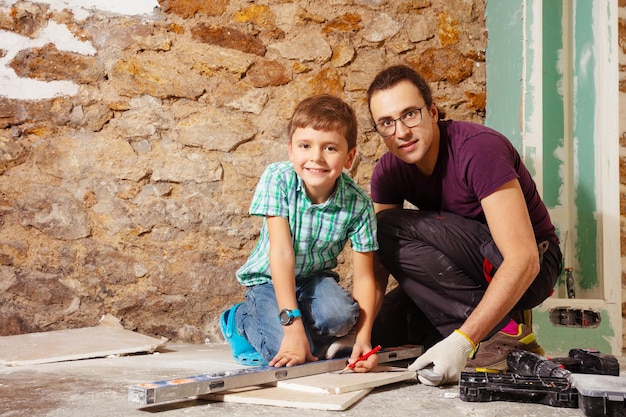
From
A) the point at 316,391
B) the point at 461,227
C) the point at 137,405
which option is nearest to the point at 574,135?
the point at 461,227

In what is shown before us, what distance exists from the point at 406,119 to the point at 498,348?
2.34ft

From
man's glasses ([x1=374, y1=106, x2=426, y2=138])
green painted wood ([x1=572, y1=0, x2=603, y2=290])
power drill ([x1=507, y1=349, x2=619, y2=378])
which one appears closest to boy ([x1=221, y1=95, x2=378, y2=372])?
man's glasses ([x1=374, y1=106, x2=426, y2=138])

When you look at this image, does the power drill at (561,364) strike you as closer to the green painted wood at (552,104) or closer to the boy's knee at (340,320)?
the boy's knee at (340,320)

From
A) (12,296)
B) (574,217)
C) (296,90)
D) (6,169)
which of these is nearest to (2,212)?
(6,169)

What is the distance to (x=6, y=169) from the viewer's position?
2443 millimetres

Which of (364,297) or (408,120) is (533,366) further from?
(408,120)

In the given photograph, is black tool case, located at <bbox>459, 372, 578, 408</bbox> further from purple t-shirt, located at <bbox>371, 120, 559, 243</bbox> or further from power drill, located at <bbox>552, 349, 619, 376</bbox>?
purple t-shirt, located at <bbox>371, 120, 559, 243</bbox>

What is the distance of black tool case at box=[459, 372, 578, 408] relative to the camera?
1.36m

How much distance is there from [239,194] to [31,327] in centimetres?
97

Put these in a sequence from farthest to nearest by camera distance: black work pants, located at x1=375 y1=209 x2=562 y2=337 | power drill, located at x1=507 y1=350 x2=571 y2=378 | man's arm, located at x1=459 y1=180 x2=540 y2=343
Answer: black work pants, located at x1=375 y1=209 x2=562 y2=337 < man's arm, located at x1=459 y1=180 x2=540 y2=343 < power drill, located at x1=507 y1=350 x2=571 y2=378

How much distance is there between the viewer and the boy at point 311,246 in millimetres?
1759

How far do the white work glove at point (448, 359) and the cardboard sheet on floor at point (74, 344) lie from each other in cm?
105

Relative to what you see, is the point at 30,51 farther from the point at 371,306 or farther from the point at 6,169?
the point at 371,306

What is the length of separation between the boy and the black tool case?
37cm
